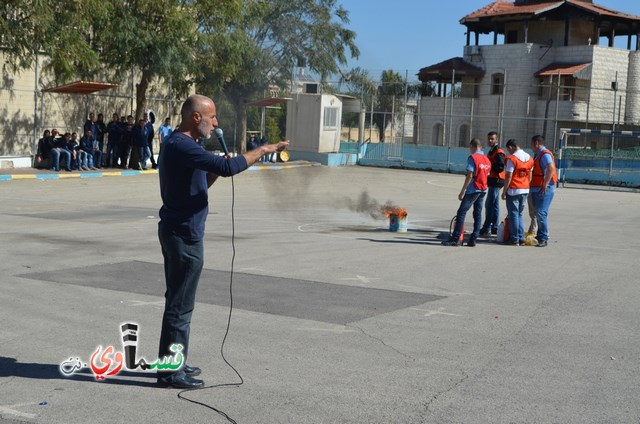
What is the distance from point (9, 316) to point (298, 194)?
54.2 feet

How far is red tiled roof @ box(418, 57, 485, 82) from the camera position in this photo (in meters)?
63.0

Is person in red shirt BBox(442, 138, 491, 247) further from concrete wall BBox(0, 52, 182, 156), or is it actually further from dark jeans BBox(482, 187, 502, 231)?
concrete wall BBox(0, 52, 182, 156)

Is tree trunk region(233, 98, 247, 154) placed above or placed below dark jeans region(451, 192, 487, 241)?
above

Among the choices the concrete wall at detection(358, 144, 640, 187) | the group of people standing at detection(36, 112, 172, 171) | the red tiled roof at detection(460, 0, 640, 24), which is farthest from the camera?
the red tiled roof at detection(460, 0, 640, 24)

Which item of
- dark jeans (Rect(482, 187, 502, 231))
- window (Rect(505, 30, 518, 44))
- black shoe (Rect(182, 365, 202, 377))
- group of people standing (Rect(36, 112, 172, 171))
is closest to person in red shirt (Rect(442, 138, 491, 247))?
dark jeans (Rect(482, 187, 502, 231))

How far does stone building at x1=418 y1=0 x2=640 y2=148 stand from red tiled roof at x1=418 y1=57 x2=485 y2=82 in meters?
0.07

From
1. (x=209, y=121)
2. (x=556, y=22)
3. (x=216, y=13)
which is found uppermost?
(x=556, y=22)

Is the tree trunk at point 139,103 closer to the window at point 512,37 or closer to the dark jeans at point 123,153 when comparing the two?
the dark jeans at point 123,153

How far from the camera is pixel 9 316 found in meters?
8.30

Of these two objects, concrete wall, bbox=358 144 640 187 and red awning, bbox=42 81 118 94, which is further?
concrete wall, bbox=358 144 640 187

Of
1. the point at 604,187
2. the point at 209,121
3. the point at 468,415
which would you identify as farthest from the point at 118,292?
the point at 604,187

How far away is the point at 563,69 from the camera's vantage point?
5788 cm

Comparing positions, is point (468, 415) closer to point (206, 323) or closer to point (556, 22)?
point (206, 323)

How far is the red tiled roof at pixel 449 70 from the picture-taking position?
63031mm
